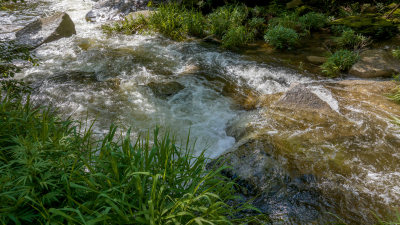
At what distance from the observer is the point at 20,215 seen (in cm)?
190

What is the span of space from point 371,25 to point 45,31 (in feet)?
39.7

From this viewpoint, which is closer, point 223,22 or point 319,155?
Result: point 319,155

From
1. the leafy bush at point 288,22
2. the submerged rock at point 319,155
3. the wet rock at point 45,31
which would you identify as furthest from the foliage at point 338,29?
the wet rock at point 45,31

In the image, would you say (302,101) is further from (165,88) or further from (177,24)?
(177,24)

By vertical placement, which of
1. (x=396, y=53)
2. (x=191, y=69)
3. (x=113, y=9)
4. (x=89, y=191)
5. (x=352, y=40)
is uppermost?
(x=113, y=9)

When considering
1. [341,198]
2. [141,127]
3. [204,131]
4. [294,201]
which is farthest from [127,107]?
[341,198]

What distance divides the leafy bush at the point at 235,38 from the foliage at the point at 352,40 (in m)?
3.01

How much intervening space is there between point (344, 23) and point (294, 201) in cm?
894

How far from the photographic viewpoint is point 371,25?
8.42 m

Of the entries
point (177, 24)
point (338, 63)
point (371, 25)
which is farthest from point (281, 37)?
point (177, 24)

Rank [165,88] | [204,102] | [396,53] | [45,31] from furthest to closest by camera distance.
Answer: [45,31], [396,53], [165,88], [204,102]

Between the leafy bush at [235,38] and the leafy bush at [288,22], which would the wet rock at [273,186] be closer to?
the leafy bush at [235,38]

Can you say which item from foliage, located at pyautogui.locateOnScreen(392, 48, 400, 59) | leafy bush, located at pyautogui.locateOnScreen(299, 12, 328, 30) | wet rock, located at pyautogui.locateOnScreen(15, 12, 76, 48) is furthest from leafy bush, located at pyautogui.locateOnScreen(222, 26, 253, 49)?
wet rock, located at pyautogui.locateOnScreen(15, 12, 76, 48)

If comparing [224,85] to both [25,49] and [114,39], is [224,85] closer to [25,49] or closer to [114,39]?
[25,49]
